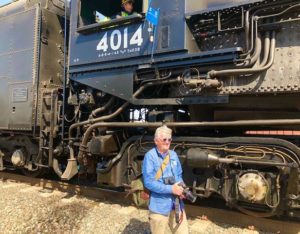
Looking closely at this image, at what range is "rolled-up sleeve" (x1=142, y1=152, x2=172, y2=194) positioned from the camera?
351 cm

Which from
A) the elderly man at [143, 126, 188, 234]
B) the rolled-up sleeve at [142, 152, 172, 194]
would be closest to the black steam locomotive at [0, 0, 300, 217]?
the elderly man at [143, 126, 188, 234]

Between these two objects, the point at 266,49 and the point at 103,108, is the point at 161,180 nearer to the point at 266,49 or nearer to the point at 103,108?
the point at 266,49

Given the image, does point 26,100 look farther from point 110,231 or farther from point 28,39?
point 110,231

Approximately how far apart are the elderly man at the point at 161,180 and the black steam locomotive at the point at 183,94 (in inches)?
41.7

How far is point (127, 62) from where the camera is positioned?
5.54 meters

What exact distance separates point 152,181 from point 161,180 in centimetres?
9

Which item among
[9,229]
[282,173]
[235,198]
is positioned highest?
[282,173]

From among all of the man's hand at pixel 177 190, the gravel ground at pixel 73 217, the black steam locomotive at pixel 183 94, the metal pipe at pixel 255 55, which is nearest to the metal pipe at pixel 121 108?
the black steam locomotive at pixel 183 94

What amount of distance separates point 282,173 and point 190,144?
1241 mm

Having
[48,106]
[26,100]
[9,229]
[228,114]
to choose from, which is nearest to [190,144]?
[228,114]

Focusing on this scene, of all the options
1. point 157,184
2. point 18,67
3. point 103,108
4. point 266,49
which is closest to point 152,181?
point 157,184

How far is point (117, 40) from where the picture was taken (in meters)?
5.63

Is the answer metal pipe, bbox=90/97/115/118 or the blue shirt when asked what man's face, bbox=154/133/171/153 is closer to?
the blue shirt

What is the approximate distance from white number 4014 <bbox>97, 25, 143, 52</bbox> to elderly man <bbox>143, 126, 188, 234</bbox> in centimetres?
219
